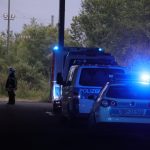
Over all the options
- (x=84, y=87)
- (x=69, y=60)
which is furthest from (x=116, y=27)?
(x=84, y=87)

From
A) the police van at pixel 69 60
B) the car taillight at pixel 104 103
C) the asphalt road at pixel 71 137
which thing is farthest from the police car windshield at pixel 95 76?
the police van at pixel 69 60

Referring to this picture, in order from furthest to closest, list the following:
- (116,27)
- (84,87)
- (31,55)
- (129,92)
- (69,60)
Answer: (31,55)
(116,27)
(69,60)
(84,87)
(129,92)

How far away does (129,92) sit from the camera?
645 inches

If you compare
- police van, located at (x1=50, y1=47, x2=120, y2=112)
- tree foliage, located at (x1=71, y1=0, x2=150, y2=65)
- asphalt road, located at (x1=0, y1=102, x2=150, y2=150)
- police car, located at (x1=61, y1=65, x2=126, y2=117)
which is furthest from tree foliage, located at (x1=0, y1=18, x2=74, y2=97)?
asphalt road, located at (x1=0, y1=102, x2=150, y2=150)

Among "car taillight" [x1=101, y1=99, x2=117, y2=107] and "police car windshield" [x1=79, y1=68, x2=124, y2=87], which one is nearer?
"car taillight" [x1=101, y1=99, x2=117, y2=107]

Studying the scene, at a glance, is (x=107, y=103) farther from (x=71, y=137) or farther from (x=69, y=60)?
(x=69, y=60)

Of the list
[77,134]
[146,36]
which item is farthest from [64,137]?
[146,36]

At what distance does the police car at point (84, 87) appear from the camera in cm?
2019

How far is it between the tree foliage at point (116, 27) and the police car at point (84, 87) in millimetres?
29752

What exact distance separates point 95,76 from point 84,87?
Result: 897 mm

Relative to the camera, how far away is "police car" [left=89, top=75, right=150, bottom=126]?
1602cm

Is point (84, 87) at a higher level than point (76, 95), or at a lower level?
higher

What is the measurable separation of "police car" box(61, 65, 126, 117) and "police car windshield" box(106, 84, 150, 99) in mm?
2896

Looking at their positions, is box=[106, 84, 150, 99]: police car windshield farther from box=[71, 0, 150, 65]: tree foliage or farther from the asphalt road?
box=[71, 0, 150, 65]: tree foliage
